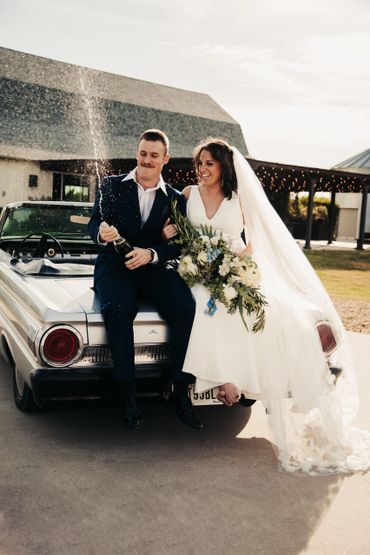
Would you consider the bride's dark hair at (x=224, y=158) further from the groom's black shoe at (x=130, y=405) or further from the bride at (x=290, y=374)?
the groom's black shoe at (x=130, y=405)

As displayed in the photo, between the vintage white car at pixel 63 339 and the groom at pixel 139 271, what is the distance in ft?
→ 0.31

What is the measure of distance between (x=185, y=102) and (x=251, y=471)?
4025 centimetres

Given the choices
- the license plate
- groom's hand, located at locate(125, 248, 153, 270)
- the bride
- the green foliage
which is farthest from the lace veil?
the green foliage

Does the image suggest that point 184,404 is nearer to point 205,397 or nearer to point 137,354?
point 205,397

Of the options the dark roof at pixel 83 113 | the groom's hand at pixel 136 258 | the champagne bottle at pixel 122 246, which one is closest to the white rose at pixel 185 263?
the groom's hand at pixel 136 258

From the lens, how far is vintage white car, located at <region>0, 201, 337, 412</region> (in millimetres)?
3674

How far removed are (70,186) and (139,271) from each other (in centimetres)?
2857

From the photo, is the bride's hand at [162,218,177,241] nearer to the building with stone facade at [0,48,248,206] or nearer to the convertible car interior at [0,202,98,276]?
the convertible car interior at [0,202,98,276]

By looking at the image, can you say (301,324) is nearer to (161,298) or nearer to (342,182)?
(161,298)

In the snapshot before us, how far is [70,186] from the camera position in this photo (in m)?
32.0

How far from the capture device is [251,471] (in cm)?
375

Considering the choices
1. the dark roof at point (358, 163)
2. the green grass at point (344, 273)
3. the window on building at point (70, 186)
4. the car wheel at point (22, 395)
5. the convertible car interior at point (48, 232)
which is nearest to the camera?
the car wheel at point (22, 395)

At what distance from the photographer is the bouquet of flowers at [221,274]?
160 inches

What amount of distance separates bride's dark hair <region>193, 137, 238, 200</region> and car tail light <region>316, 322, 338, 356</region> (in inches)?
51.1
